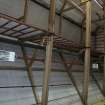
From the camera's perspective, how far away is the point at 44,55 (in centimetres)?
579

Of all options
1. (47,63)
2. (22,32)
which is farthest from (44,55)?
(47,63)

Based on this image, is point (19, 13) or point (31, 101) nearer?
point (31, 101)

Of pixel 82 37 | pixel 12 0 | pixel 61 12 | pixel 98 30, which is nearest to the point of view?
pixel 12 0

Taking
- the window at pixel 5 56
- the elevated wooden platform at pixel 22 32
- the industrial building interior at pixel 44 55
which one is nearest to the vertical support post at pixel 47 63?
the industrial building interior at pixel 44 55

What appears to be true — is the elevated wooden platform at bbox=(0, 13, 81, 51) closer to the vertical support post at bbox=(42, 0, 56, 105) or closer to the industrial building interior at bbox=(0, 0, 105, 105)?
the industrial building interior at bbox=(0, 0, 105, 105)

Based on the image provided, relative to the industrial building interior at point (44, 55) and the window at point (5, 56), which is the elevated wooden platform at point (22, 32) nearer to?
the industrial building interior at point (44, 55)

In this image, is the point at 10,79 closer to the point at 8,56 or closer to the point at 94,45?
the point at 8,56

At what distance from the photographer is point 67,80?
677 centimetres

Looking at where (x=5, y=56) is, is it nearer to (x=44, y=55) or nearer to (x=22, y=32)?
(x=22, y=32)

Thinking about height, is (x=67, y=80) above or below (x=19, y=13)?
below

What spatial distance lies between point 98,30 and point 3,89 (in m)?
7.35

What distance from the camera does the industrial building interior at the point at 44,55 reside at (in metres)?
4.26

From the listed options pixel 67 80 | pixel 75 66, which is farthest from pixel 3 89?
pixel 75 66

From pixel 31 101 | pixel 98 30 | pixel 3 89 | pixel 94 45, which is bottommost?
pixel 31 101
